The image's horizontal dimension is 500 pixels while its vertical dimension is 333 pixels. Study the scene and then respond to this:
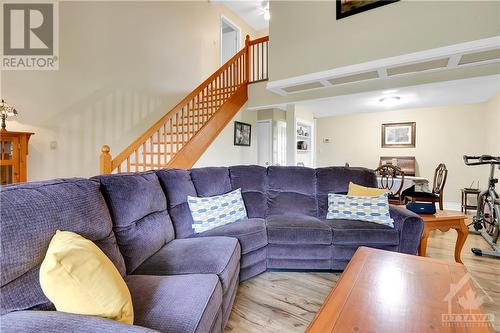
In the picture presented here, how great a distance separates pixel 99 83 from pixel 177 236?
2839 millimetres

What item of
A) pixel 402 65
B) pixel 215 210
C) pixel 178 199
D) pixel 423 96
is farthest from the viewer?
pixel 423 96

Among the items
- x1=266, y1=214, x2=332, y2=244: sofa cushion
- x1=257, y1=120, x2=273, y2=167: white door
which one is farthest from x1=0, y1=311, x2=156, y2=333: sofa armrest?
x1=257, y1=120, x2=273, y2=167: white door

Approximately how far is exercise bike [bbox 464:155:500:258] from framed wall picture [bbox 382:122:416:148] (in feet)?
7.80

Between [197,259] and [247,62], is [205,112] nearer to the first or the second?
[247,62]

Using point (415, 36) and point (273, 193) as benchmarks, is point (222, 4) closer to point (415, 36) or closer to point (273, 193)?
point (415, 36)

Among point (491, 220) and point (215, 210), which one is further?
point (491, 220)

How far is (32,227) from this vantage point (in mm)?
899

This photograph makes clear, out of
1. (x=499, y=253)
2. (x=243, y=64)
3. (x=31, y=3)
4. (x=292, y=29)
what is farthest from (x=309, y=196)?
(x=31, y=3)

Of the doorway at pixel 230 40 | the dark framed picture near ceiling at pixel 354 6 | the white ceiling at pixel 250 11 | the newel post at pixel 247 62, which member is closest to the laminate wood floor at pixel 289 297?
the dark framed picture near ceiling at pixel 354 6

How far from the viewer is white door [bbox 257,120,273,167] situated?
583cm

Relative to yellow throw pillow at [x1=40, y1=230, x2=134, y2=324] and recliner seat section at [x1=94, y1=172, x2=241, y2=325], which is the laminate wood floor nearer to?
recliner seat section at [x1=94, y1=172, x2=241, y2=325]

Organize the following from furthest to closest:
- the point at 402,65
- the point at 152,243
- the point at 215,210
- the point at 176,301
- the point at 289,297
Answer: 1. the point at 402,65
2. the point at 215,210
3. the point at 289,297
4. the point at 152,243
5. the point at 176,301

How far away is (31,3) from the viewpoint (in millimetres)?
3006

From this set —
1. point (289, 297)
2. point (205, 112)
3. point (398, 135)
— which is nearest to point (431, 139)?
point (398, 135)
